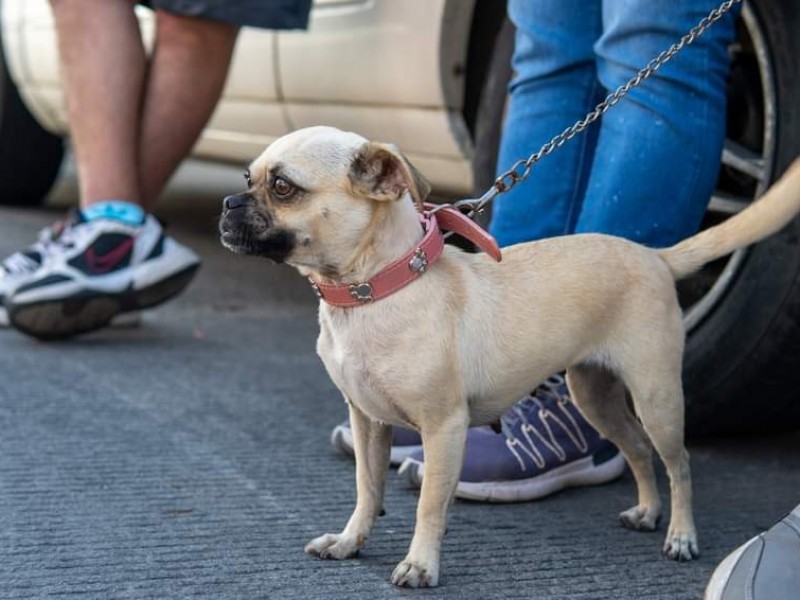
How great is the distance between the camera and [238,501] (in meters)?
2.12

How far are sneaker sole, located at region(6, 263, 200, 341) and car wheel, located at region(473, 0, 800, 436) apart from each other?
1.36 m

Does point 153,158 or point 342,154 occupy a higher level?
point 342,154

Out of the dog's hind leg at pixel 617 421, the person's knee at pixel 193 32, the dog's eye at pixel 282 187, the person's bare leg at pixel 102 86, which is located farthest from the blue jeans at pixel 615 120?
the person's bare leg at pixel 102 86

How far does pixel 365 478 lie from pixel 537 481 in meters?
0.43

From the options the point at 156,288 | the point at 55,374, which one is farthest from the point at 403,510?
the point at 156,288

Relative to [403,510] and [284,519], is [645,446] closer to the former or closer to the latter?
[403,510]

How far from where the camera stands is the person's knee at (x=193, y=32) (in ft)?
10.8

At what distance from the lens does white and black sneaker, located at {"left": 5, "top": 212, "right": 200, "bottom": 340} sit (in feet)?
10.3

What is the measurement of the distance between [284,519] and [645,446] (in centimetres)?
61

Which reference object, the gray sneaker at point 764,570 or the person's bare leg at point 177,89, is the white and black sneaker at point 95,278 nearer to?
the person's bare leg at point 177,89

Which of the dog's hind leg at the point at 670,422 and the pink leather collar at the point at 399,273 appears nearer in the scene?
the pink leather collar at the point at 399,273

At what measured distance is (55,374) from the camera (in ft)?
9.57

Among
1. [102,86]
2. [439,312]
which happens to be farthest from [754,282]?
[102,86]

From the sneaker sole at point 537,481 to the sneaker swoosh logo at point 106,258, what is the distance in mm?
1234
